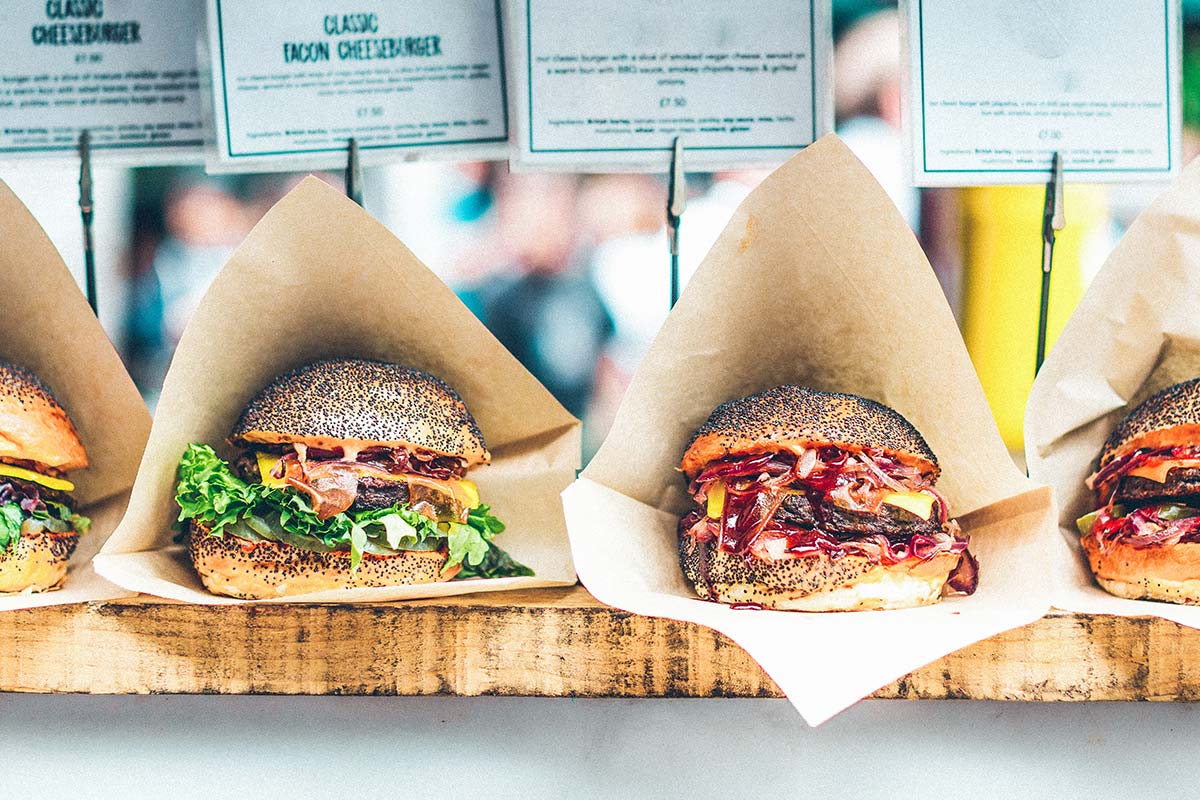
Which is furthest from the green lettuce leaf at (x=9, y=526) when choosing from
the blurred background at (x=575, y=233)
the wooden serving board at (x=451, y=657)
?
the blurred background at (x=575, y=233)

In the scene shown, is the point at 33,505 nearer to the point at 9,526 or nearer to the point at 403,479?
the point at 9,526

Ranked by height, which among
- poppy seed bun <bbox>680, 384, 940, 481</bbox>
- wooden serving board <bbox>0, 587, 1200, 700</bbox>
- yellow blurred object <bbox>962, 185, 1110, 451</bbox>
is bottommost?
wooden serving board <bbox>0, 587, 1200, 700</bbox>

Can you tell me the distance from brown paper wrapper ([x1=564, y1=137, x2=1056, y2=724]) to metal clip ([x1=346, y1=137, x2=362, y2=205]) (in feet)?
2.06

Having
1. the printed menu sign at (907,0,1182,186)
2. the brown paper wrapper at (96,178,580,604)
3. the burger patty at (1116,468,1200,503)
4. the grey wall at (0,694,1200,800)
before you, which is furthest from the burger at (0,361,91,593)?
the burger patty at (1116,468,1200,503)

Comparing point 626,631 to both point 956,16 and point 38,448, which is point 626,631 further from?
point 956,16

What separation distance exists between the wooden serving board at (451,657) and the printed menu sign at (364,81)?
806 millimetres

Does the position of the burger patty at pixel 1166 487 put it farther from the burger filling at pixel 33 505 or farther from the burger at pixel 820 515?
the burger filling at pixel 33 505

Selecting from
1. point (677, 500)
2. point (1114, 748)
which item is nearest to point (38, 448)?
point (677, 500)

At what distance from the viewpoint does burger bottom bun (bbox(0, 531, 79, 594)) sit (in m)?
1.51

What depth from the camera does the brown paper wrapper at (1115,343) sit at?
1.71m

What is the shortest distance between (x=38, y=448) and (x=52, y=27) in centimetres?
82

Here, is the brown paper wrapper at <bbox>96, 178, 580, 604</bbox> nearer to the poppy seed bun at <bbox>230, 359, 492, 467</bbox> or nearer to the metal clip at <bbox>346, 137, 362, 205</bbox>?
the poppy seed bun at <bbox>230, 359, 492, 467</bbox>

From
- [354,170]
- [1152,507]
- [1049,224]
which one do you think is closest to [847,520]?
[1152,507]

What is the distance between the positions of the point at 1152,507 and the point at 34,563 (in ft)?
5.40
